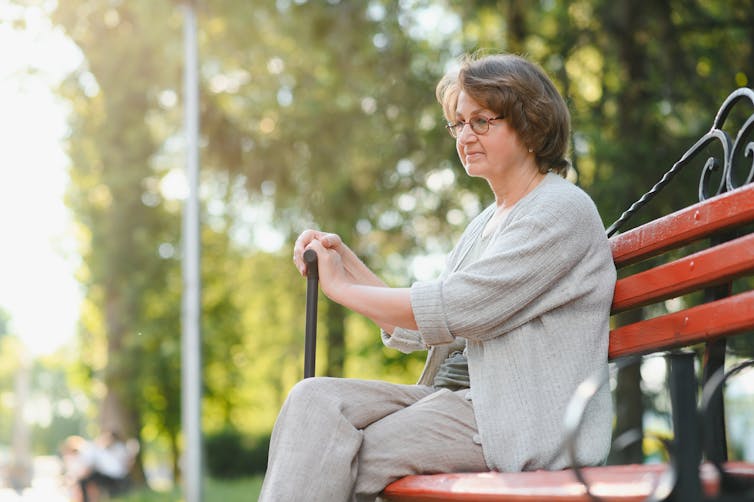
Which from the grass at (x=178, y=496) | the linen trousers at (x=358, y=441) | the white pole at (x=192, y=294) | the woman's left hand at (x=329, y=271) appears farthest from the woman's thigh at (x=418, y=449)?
the grass at (x=178, y=496)

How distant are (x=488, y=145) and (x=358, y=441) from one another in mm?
803

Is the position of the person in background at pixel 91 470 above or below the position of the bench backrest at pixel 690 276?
below

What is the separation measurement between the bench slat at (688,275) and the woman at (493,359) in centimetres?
6

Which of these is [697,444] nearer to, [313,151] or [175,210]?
[313,151]

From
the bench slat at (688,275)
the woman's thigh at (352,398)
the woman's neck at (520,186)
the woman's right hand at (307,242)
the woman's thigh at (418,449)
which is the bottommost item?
the woman's thigh at (418,449)

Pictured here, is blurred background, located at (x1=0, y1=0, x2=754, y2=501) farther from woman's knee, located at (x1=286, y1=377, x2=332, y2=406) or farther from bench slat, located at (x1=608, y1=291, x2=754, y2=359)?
woman's knee, located at (x1=286, y1=377, x2=332, y2=406)

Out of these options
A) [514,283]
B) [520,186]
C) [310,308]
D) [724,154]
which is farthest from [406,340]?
[724,154]

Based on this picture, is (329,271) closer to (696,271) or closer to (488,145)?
(488,145)

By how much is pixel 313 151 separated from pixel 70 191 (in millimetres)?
7248

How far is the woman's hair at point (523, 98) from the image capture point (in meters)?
2.72

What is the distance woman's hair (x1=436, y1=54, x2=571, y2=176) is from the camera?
107 inches

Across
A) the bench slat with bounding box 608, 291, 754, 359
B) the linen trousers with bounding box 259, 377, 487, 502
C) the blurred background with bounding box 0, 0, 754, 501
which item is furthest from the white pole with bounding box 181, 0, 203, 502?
the bench slat with bounding box 608, 291, 754, 359

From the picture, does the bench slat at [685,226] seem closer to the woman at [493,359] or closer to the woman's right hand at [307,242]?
the woman at [493,359]

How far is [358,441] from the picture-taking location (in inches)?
99.4
